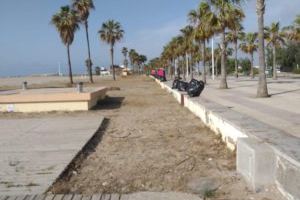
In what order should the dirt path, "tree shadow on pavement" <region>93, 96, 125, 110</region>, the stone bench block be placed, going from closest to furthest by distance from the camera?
the stone bench block, the dirt path, "tree shadow on pavement" <region>93, 96, 125, 110</region>

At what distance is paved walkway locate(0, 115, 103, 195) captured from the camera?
611 cm

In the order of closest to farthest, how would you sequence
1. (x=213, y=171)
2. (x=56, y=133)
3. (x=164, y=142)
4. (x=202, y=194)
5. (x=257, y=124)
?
1. (x=202, y=194)
2. (x=213, y=171)
3. (x=257, y=124)
4. (x=164, y=142)
5. (x=56, y=133)

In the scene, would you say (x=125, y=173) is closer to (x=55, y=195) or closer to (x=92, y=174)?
(x=92, y=174)

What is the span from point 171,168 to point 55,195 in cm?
209

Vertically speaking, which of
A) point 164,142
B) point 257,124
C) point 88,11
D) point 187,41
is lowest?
point 164,142

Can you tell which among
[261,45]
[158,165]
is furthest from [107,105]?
[158,165]

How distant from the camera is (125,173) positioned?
21.8ft

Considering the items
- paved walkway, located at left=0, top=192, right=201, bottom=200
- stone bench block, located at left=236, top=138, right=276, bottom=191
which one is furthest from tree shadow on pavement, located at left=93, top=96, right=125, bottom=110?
stone bench block, located at left=236, top=138, right=276, bottom=191

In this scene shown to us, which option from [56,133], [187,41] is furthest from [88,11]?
[56,133]

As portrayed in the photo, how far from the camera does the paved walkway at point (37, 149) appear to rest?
6113mm

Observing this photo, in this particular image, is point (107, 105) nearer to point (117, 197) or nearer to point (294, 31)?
point (117, 197)

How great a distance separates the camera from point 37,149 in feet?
28.1

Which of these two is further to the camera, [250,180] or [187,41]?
[187,41]

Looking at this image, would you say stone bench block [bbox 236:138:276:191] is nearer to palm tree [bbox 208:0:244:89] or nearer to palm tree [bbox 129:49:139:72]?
palm tree [bbox 208:0:244:89]
